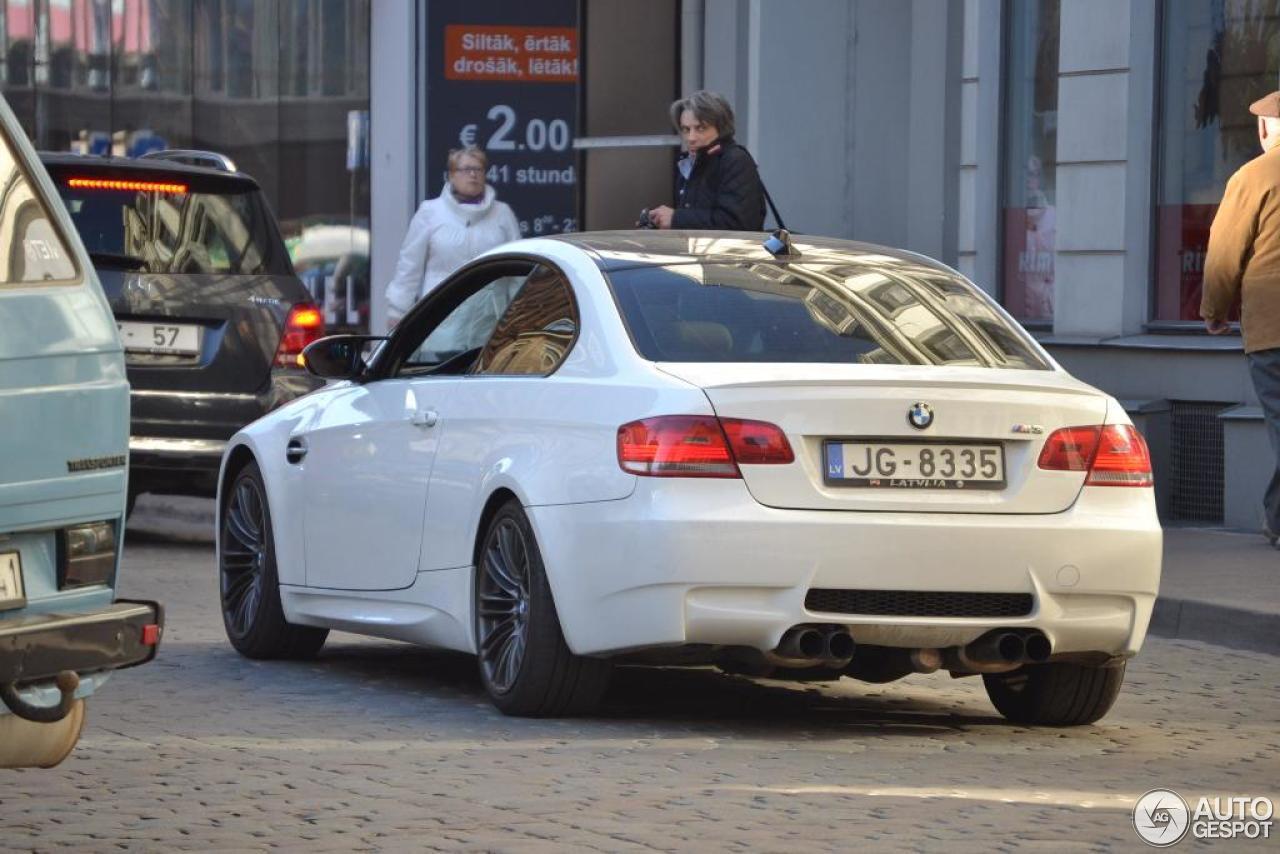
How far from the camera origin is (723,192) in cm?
1267

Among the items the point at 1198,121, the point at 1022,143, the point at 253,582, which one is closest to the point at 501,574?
the point at 253,582

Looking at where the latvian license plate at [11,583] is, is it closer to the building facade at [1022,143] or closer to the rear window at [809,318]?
the rear window at [809,318]

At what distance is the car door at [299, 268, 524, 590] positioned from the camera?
8766 millimetres

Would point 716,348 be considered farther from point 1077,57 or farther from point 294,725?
point 1077,57

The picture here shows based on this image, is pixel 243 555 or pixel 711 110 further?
pixel 711 110

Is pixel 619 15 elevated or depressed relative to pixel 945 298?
elevated

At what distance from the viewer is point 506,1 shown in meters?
21.6

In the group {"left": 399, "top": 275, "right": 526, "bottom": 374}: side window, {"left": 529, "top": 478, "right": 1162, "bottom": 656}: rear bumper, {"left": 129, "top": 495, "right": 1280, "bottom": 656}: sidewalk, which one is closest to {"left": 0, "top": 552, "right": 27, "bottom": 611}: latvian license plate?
{"left": 529, "top": 478, "right": 1162, "bottom": 656}: rear bumper

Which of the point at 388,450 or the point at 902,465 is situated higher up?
the point at 902,465

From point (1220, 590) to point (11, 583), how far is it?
22.9 feet

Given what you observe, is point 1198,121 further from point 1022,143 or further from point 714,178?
point 714,178

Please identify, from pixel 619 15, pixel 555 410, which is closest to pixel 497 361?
pixel 555 410

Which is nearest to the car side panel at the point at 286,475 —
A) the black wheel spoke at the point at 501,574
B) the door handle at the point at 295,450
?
the door handle at the point at 295,450

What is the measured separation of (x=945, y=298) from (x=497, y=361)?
1.43 metres
